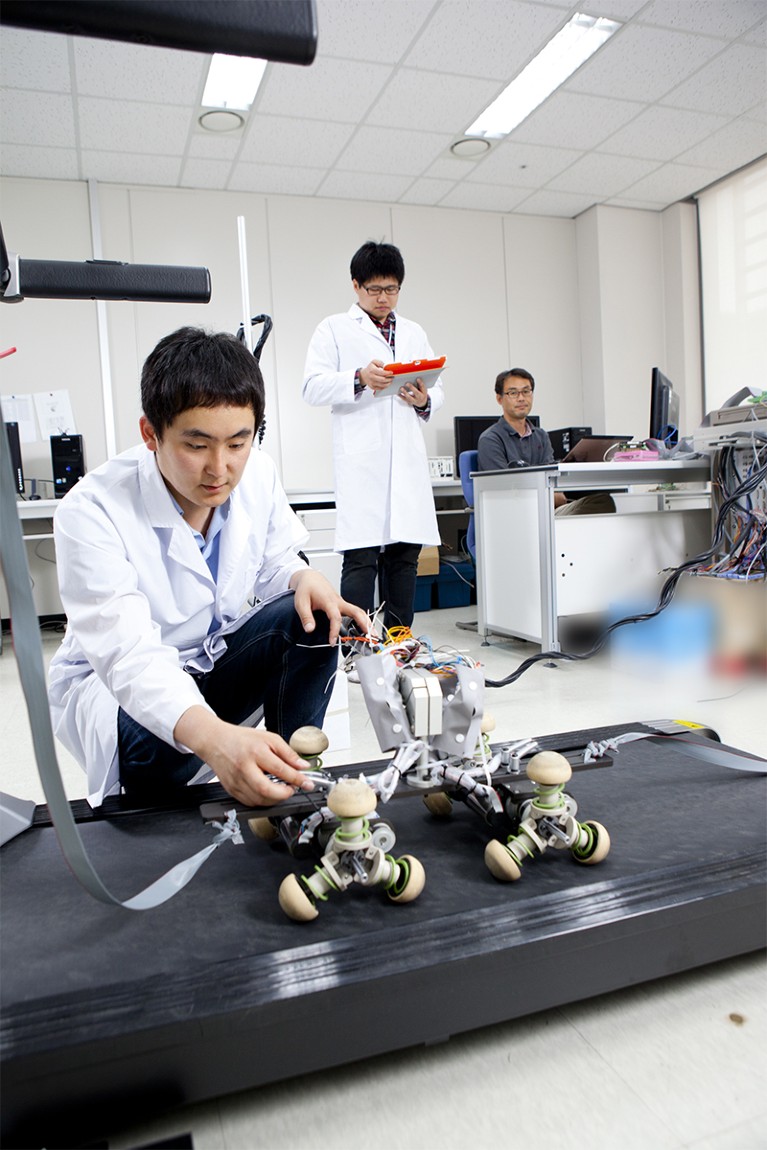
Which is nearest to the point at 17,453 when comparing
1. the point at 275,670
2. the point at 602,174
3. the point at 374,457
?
the point at 374,457

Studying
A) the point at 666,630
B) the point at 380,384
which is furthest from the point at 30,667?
the point at 666,630

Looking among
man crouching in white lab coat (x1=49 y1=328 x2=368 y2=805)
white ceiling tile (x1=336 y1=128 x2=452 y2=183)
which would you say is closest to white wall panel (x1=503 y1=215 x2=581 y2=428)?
white ceiling tile (x1=336 y1=128 x2=452 y2=183)

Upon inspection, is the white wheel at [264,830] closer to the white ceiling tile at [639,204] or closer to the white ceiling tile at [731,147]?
the white ceiling tile at [731,147]

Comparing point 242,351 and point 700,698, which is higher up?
point 242,351

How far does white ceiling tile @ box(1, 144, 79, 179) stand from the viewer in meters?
3.91

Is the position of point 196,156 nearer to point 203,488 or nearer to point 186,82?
point 186,82

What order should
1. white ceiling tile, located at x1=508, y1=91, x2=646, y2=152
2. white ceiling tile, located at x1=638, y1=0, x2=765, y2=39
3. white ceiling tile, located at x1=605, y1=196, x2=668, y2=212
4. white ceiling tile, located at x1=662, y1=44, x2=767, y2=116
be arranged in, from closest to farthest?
white ceiling tile, located at x1=638, y1=0, x2=765, y2=39
white ceiling tile, located at x1=662, y1=44, x2=767, y2=116
white ceiling tile, located at x1=508, y1=91, x2=646, y2=152
white ceiling tile, located at x1=605, y1=196, x2=668, y2=212

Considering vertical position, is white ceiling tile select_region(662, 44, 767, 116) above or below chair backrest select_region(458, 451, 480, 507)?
above

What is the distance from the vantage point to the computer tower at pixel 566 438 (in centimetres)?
456

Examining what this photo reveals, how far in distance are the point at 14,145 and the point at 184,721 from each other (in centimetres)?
419

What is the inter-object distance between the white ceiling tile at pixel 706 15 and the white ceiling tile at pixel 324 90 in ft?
3.87

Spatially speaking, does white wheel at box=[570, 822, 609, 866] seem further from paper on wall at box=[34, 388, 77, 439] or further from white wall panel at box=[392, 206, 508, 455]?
white wall panel at box=[392, 206, 508, 455]

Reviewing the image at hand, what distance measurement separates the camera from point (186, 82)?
11.1 feet

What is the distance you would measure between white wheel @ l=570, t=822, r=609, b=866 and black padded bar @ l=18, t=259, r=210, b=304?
2.83 feet
